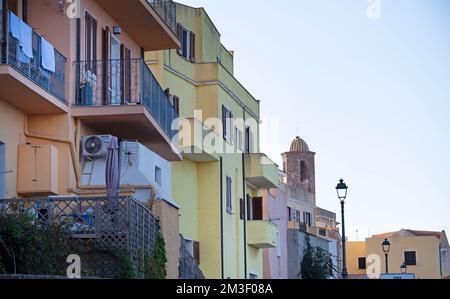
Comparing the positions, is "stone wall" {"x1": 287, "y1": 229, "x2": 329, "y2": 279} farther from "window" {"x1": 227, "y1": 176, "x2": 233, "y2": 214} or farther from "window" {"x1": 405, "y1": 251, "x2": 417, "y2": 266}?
"window" {"x1": 405, "y1": 251, "x2": 417, "y2": 266}

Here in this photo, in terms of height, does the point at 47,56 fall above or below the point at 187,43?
below

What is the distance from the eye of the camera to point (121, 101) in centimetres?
2400

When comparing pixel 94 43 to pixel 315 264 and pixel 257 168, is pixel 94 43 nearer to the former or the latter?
pixel 257 168

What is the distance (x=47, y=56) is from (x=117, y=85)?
131 inches

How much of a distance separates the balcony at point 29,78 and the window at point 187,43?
590 inches

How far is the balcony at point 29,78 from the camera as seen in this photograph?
19250 millimetres

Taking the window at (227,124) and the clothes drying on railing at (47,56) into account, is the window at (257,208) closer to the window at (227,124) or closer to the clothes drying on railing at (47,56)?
the window at (227,124)

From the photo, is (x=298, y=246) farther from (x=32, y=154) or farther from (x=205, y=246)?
(x=32, y=154)

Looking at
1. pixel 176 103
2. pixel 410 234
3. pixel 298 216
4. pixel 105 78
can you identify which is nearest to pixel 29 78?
pixel 105 78

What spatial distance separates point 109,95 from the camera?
2370 centimetres

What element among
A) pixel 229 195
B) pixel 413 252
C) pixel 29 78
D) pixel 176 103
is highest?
pixel 176 103

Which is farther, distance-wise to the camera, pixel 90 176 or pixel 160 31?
pixel 160 31
